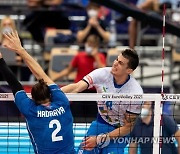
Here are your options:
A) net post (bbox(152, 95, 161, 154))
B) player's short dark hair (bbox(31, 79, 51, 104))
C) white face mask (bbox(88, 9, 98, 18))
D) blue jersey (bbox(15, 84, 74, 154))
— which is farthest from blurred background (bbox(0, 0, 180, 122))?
player's short dark hair (bbox(31, 79, 51, 104))

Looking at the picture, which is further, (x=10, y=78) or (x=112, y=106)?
(x=112, y=106)

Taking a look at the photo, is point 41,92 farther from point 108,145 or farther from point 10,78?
point 108,145

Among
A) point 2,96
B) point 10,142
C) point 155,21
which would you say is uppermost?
point 155,21

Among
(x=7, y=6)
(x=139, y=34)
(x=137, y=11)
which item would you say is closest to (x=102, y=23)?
(x=139, y=34)

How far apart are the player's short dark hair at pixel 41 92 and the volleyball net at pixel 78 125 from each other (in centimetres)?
78

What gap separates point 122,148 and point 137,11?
13.8ft

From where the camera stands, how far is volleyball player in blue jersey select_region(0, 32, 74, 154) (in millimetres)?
6949

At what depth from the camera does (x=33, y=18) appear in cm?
1442

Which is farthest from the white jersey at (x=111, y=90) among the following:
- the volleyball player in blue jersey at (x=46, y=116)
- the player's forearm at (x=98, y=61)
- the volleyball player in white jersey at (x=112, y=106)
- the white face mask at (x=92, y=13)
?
the white face mask at (x=92, y=13)

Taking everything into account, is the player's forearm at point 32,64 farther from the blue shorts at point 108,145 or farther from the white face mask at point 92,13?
the white face mask at point 92,13

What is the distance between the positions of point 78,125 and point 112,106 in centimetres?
98

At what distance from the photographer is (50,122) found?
697cm

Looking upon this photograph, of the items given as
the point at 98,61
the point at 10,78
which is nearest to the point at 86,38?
the point at 98,61

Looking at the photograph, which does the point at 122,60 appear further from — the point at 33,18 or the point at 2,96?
the point at 33,18
